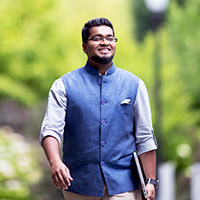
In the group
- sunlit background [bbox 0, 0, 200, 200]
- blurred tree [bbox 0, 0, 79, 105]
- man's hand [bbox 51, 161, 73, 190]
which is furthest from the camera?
blurred tree [bbox 0, 0, 79, 105]

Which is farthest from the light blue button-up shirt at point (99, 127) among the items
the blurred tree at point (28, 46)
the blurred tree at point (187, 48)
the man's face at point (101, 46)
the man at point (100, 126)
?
the blurred tree at point (187, 48)

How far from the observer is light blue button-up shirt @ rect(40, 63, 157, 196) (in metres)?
2.41

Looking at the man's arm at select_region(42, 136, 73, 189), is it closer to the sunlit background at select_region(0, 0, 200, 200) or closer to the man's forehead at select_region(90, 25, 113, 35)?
the man's forehead at select_region(90, 25, 113, 35)

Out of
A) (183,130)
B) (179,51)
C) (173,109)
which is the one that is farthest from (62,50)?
(183,130)

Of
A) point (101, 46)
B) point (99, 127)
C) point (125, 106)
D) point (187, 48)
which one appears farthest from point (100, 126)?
point (187, 48)

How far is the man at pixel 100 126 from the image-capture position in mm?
A: 2404

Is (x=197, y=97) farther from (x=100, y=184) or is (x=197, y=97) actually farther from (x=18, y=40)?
(x=100, y=184)

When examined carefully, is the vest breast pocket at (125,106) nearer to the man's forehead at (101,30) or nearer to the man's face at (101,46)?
the man's face at (101,46)

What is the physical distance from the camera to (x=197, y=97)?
1513 centimetres

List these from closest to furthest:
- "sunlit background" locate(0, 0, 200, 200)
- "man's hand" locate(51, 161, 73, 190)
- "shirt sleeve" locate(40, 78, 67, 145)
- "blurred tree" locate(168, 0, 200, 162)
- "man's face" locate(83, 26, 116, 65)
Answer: "man's hand" locate(51, 161, 73, 190), "shirt sleeve" locate(40, 78, 67, 145), "man's face" locate(83, 26, 116, 65), "sunlit background" locate(0, 0, 200, 200), "blurred tree" locate(168, 0, 200, 162)

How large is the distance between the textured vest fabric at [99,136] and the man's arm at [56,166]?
145mm

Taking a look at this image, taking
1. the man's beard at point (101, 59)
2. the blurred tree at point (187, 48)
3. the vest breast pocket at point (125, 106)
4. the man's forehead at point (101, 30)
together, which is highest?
the blurred tree at point (187, 48)

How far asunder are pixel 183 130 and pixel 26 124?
5.86 meters

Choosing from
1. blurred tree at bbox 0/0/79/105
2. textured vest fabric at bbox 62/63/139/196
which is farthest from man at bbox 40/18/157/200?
blurred tree at bbox 0/0/79/105
